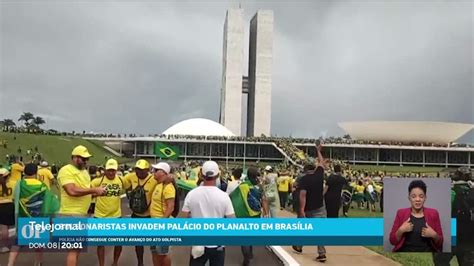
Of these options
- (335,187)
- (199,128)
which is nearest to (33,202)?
(335,187)

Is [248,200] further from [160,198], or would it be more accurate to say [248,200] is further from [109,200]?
[109,200]

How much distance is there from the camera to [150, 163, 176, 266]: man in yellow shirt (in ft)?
20.3

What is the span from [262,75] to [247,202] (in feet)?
264

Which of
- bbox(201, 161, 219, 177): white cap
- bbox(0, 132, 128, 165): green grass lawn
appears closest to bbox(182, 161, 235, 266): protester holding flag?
bbox(201, 161, 219, 177): white cap

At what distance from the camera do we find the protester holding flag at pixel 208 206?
477cm

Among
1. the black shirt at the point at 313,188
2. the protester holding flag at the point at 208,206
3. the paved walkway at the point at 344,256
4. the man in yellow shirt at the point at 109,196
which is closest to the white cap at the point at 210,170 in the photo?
the protester holding flag at the point at 208,206

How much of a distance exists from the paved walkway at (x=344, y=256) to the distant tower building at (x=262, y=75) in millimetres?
75845

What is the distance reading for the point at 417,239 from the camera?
6969mm

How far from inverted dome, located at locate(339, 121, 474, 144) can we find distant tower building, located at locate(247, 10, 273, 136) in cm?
1709

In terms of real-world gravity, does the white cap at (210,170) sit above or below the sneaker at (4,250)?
above

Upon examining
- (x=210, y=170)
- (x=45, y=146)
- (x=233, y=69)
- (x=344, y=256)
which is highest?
(x=233, y=69)

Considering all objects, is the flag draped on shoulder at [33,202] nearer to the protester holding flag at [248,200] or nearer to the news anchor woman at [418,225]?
the protester holding flag at [248,200]

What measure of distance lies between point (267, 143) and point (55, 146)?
90.5ft

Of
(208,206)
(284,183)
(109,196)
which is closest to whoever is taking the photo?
(208,206)
